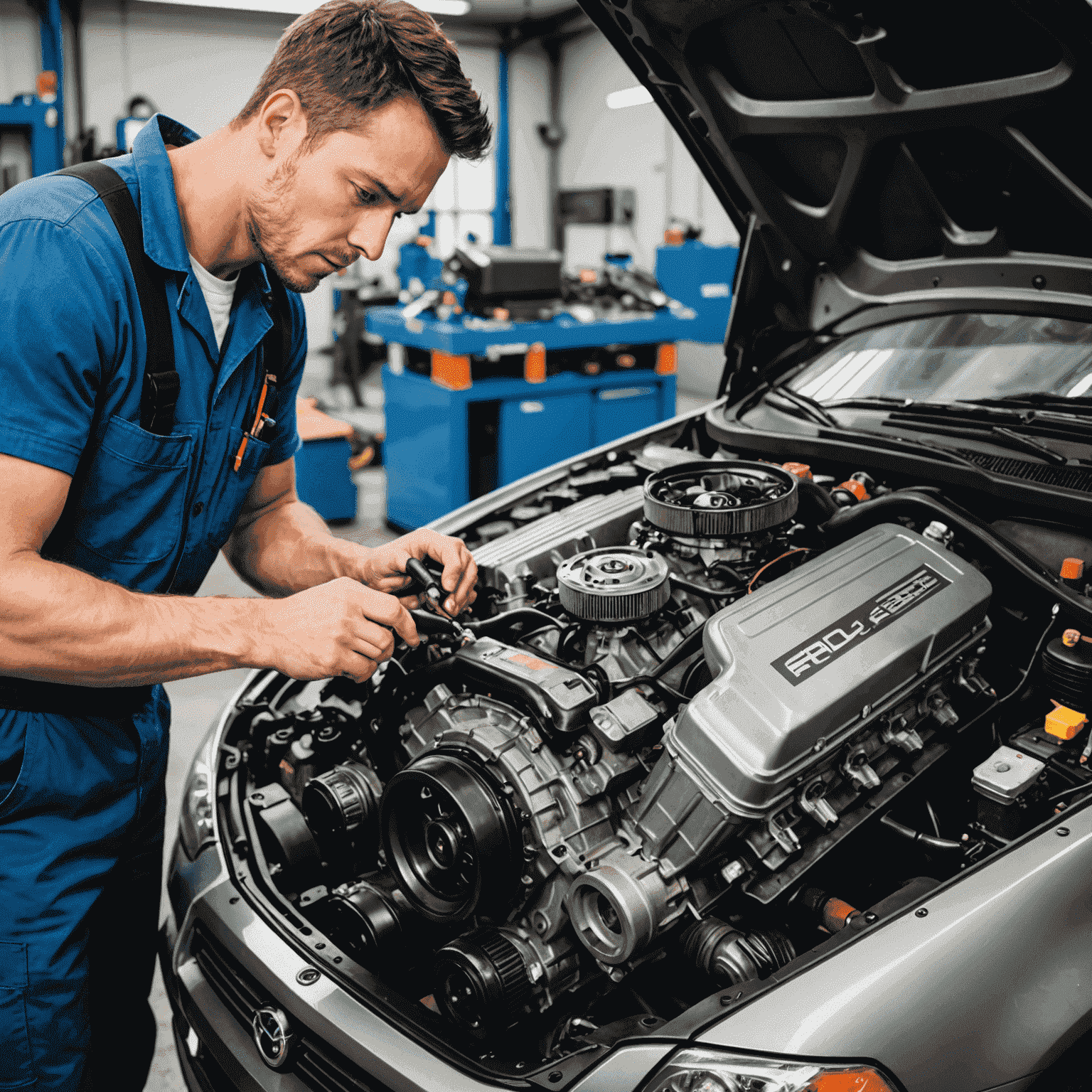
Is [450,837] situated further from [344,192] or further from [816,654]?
[344,192]

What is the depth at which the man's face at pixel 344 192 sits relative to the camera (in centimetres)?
133

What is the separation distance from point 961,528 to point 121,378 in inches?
56.3

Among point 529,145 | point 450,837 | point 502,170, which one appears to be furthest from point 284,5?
point 450,837

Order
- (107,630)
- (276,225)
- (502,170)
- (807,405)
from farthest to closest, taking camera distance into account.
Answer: (502,170), (807,405), (276,225), (107,630)

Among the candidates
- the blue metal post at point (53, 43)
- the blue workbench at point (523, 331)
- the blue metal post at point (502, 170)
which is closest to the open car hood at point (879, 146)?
the blue workbench at point (523, 331)

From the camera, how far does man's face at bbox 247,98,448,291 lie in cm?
133

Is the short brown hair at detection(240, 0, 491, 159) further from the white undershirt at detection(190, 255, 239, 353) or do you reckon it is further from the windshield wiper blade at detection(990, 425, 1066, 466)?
the windshield wiper blade at detection(990, 425, 1066, 466)

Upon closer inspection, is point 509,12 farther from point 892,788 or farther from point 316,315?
point 892,788

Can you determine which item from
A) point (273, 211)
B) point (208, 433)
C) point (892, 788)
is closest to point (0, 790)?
point (208, 433)

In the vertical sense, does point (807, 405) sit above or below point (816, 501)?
above

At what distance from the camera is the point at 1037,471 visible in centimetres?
184

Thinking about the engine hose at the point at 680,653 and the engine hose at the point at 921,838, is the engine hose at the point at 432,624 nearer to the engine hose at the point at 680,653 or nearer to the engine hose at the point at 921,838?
the engine hose at the point at 680,653

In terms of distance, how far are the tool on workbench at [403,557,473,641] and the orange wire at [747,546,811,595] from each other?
530 millimetres

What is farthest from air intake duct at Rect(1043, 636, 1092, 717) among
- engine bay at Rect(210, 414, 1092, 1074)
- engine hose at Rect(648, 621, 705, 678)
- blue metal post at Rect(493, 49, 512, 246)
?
blue metal post at Rect(493, 49, 512, 246)
